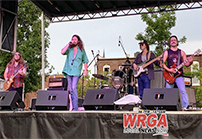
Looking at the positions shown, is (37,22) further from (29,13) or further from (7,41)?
(7,41)

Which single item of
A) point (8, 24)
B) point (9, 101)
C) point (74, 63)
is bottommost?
point (9, 101)

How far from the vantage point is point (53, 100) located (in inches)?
197

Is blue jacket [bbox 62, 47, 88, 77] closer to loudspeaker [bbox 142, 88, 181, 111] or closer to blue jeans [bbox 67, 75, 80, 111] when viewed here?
blue jeans [bbox 67, 75, 80, 111]

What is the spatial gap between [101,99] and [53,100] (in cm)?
86

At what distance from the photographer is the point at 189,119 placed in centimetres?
359

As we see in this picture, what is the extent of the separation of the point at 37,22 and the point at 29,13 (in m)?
0.77

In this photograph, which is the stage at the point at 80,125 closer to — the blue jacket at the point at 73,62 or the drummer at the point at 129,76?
the blue jacket at the point at 73,62

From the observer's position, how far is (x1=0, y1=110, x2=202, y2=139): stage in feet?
11.8

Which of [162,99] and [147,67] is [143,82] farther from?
[162,99]

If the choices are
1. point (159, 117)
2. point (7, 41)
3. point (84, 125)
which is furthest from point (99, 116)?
point (7, 41)

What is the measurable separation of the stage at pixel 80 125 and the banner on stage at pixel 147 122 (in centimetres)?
5

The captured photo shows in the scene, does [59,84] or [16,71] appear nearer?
[16,71]

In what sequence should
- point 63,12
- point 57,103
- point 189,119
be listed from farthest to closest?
1. point 63,12
2. point 57,103
3. point 189,119

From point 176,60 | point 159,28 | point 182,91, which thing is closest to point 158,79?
point 176,60
